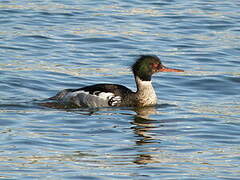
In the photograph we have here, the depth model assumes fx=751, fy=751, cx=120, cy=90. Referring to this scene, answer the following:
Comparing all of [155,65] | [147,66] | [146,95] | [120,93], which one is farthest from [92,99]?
[155,65]

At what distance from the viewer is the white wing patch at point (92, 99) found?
1402 cm

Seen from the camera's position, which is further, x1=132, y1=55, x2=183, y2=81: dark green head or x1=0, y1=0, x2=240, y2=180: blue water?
x1=132, y1=55, x2=183, y2=81: dark green head

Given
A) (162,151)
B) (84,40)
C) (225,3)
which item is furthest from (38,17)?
(162,151)

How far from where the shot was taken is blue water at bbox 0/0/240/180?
991 cm

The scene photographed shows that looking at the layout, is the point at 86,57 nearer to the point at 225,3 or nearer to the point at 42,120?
the point at 42,120

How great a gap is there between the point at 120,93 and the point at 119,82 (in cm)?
225

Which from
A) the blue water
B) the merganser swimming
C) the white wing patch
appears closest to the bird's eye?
the merganser swimming

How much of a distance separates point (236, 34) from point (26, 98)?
8.49 meters

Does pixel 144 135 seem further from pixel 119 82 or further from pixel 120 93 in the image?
pixel 119 82

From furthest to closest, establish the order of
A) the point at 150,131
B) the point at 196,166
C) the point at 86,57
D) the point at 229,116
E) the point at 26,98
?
the point at 86,57
the point at 26,98
the point at 229,116
the point at 150,131
the point at 196,166

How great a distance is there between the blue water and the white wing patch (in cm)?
21

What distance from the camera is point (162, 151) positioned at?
35.1ft

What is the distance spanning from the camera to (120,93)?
1405cm

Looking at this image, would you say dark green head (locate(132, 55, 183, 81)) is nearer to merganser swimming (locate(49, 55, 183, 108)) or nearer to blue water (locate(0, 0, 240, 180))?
merganser swimming (locate(49, 55, 183, 108))
